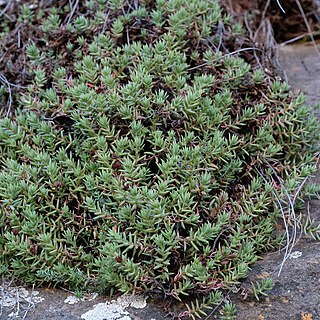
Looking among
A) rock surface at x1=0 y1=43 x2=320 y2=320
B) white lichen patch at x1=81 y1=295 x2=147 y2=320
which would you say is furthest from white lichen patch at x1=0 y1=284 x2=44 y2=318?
white lichen patch at x1=81 y1=295 x2=147 y2=320

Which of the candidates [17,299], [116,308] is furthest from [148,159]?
[17,299]

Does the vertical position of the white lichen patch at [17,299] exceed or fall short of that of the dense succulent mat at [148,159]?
it falls short

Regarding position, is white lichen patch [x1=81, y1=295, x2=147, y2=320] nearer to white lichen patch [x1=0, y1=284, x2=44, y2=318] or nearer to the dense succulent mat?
the dense succulent mat

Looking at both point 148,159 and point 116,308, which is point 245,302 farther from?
point 148,159

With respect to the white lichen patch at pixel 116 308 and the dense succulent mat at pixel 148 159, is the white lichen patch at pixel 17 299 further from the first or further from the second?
the white lichen patch at pixel 116 308

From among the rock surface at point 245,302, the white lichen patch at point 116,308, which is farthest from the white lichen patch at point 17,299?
the white lichen patch at point 116,308
